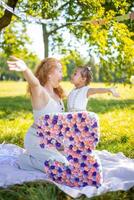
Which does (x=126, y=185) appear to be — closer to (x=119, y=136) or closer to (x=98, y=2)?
(x=119, y=136)

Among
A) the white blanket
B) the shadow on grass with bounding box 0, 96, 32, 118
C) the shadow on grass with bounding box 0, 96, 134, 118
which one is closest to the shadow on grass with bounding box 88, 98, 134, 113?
the shadow on grass with bounding box 0, 96, 134, 118

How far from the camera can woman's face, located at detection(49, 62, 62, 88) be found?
609 centimetres

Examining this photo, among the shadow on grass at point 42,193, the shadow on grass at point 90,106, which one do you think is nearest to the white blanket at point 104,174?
the shadow on grass at point 42,193

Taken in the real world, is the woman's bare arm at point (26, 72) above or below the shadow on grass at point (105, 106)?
above

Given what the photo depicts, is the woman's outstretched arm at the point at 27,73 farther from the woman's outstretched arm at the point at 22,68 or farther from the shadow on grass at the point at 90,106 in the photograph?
the shadow on grass at the point at 90,106

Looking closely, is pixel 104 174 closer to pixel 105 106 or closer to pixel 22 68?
pixel 22 68

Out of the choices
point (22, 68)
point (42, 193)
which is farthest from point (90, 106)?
point (42, 193)

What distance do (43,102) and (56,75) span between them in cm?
40

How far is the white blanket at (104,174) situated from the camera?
5434 mm

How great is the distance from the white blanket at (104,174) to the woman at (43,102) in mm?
173

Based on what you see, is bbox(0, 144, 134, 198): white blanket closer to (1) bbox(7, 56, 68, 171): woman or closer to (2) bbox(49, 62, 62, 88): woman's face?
(1) bbox(7, 56, 68, 171): woman

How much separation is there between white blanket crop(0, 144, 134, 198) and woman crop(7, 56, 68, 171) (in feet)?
0.57

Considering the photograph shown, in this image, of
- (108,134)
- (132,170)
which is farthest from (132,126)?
(132,170)

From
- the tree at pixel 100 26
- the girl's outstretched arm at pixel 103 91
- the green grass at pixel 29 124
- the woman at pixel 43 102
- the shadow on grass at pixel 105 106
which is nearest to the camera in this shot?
the green grass at pixel 29 124
